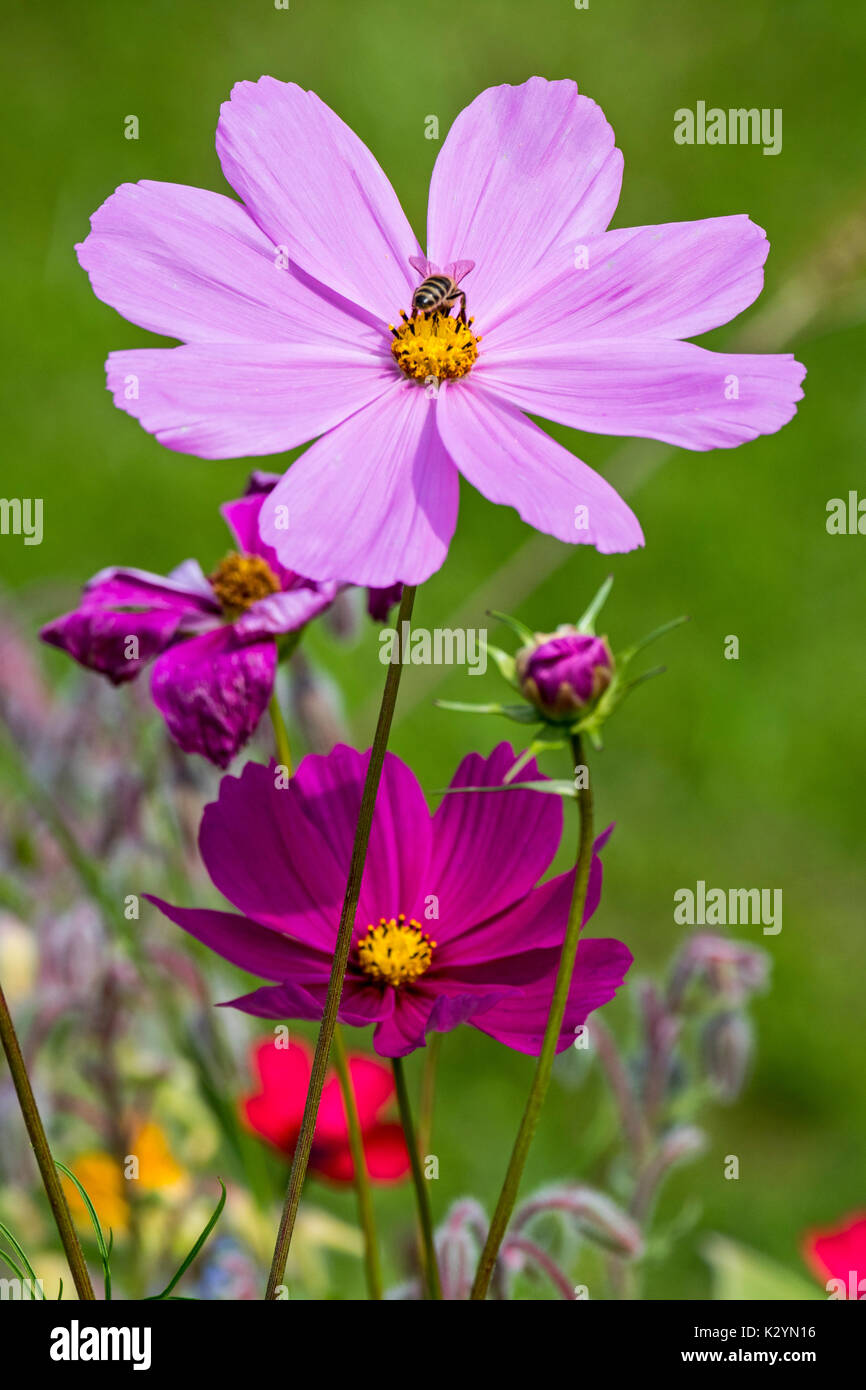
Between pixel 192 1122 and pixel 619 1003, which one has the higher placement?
pixel 619 1003

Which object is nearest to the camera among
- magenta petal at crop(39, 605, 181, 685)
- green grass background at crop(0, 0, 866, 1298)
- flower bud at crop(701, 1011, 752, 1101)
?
magenta petal at crop(39, 605, 181, 685)

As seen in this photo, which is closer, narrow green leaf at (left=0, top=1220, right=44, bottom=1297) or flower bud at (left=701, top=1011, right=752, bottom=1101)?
narrow green leaf at (left=0, top=1220, right=44, bottom=1297)

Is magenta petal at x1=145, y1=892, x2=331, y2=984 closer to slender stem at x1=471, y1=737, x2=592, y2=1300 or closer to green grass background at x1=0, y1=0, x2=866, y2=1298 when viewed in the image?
slender stem at x1=471, y1=737, x2=592, y2=1300

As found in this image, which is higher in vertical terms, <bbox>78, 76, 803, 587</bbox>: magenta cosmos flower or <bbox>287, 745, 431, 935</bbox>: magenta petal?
<bbox>78, 76, 803, 587</bbox>: magenta cosmos flower

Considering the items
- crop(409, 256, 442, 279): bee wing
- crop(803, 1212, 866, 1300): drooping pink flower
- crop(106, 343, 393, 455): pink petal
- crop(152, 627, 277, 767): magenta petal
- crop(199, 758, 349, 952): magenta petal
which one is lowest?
crop(803, 1212, 866, 1300): drooping pink flower

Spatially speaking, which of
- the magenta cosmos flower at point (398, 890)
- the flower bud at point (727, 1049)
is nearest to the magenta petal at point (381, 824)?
the magenta cosmos flower at point (398, 890)

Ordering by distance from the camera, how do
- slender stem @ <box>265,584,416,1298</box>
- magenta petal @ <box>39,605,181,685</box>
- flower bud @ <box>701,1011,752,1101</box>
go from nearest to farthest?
1. slender stem @ <box>265,584,416,1298</box>
2. magenta petal @ <box>39,605,181,685</box>
3. flower bud @ <box>701,1011,752,1101</box>

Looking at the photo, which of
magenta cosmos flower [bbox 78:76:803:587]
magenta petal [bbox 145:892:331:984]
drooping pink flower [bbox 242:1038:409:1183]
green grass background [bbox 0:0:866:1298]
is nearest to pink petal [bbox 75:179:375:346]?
magenta cosmos flower [bbox 78:76:803:587]
